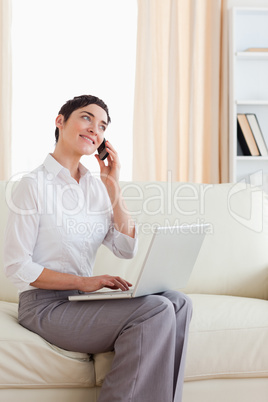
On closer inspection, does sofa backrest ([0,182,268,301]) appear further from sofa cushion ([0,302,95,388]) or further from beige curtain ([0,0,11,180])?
beige curtain ([0,0,11,180])

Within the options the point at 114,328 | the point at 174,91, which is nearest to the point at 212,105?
the point at 174,91

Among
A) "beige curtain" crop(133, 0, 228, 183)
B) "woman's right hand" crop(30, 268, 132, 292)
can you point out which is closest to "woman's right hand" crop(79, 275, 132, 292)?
"woman's right hand" crop(30, 268, 132, 292)

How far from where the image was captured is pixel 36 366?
64.7 inches

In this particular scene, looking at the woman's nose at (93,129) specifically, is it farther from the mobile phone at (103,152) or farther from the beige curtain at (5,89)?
the beige curtain at (5,89)

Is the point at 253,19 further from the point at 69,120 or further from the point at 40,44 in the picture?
the point at 69,120

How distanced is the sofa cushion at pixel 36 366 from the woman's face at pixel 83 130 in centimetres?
67

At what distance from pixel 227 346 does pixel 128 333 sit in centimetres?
44

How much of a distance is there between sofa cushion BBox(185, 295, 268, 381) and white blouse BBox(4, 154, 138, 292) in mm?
377

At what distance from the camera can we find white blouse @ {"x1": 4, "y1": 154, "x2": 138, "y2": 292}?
1.71 m

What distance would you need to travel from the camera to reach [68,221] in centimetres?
181

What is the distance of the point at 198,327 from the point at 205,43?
239cm

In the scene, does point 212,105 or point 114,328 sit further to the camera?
point 212,105

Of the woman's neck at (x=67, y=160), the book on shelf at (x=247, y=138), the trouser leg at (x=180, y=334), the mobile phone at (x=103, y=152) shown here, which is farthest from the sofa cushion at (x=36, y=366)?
the book on shelf at (x=247, y=138)

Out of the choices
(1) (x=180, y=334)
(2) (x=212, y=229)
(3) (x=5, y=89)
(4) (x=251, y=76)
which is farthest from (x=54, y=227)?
(4) (x=251, y=76)
